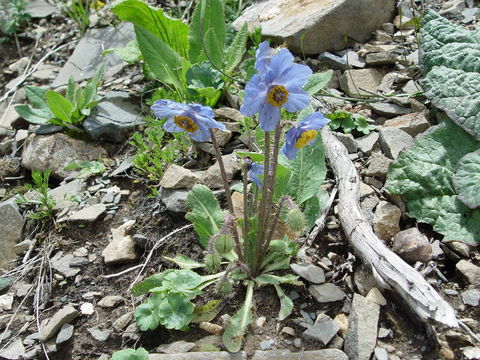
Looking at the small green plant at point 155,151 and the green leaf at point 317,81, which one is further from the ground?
the green leaf at point 317,81

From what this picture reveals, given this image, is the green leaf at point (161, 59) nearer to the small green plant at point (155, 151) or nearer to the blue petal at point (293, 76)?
the small green plant at point (155, 151)

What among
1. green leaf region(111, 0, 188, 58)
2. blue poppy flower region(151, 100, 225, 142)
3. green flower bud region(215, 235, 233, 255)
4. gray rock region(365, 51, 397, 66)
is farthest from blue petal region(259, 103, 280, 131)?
gray rock region(365, 51, 397, 66)

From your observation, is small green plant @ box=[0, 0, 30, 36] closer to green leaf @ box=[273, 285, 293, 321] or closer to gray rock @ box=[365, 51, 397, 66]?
gray rock @ box=[365, 51, 397, 66]

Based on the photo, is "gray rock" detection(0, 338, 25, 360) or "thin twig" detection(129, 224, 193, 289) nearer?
"gray rock" detection(0, 338, 25, 360)

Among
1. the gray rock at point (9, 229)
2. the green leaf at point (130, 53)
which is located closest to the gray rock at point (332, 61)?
the green leaf at point (130, 53)

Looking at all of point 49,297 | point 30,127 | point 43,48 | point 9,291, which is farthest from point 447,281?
point 43,48
